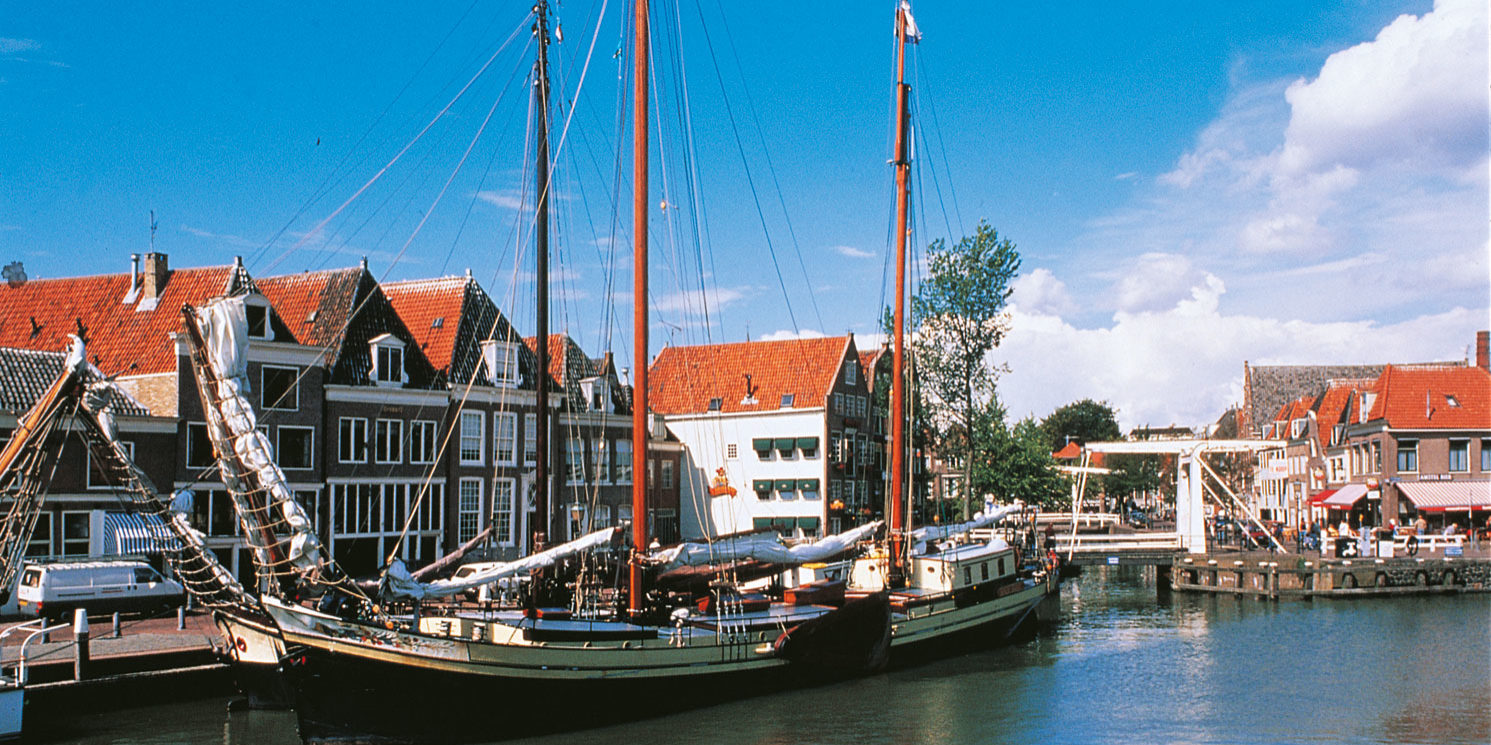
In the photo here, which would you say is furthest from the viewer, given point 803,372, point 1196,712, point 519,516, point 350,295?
point 803,372

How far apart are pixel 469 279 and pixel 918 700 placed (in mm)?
32090

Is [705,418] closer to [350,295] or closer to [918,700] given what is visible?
[350,295]

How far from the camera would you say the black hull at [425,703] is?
2338 centimetres

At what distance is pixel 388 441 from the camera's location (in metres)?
47.9

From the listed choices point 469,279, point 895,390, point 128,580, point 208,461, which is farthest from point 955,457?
point 128,580

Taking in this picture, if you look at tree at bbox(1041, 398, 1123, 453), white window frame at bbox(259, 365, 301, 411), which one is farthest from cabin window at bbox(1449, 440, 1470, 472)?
tree at bbox(1041, 398, 1123, 453)

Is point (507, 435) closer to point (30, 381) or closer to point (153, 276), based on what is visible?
point (153, 276)

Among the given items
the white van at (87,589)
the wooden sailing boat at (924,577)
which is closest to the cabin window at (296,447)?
the white van at (87,589)

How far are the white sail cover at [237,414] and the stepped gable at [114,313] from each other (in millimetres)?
20782

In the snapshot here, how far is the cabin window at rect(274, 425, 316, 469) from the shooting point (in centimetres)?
4441

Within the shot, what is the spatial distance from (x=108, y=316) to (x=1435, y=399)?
2640 inches

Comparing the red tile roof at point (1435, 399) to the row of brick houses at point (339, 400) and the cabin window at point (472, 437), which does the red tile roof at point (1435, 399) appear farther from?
the cabin window at point (472, 437)

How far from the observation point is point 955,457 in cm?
6406

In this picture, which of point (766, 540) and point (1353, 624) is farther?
point (1353, 624)
